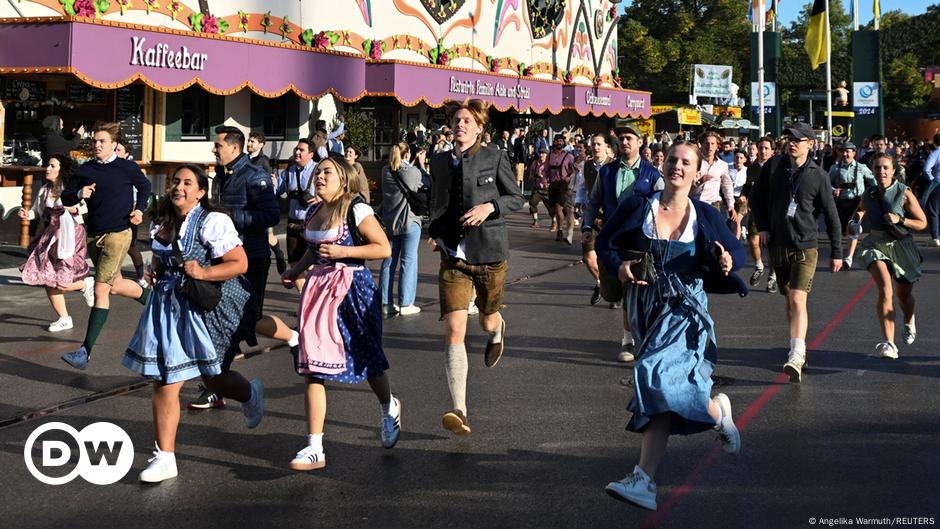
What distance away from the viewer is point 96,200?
9031 mm

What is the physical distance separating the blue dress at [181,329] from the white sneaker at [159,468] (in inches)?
13.9

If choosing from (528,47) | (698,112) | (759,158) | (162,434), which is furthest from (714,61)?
(162,434)

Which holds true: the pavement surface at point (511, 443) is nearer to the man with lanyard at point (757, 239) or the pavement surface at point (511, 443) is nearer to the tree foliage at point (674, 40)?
the man with lanyard at point (757, 239)

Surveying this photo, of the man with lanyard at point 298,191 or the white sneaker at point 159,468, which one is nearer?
the white sneaker at point 159,468

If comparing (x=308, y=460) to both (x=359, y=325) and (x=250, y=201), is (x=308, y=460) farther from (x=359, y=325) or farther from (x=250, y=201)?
(x=250, y=201)

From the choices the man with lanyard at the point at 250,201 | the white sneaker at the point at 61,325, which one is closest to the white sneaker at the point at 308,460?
the man with lanyard at the point at 250,201

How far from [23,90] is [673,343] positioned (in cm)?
1583

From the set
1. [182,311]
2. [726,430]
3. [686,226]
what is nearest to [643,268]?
[686,226]

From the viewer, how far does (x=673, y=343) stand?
537 centimetres

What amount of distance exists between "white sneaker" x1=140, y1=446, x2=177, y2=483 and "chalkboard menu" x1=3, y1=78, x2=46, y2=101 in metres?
14.5

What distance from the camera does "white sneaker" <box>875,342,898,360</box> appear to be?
8.96 m

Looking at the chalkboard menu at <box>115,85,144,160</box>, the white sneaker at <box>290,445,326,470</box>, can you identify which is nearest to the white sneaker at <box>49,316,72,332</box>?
the white sneaker at <box>290,445,326,470</box>

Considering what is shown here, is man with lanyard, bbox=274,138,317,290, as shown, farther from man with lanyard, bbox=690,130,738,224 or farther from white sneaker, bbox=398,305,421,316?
man with lanyard, bbox=690,130,738,224

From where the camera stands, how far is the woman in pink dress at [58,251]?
998 centimetres
